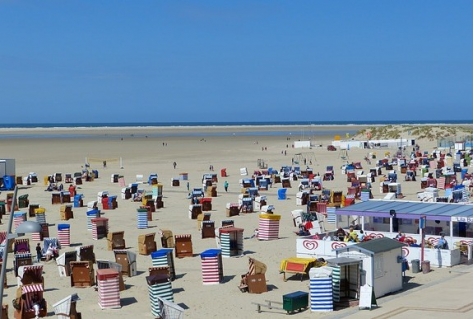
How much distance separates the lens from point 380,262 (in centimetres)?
1789

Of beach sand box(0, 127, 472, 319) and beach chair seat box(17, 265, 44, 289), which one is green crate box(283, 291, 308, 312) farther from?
beach chair seat box(17, 265, 44, 289)

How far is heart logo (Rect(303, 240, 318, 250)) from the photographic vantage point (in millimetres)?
22031

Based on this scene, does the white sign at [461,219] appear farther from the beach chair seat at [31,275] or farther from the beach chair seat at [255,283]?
the beach chair seat at [31,275]

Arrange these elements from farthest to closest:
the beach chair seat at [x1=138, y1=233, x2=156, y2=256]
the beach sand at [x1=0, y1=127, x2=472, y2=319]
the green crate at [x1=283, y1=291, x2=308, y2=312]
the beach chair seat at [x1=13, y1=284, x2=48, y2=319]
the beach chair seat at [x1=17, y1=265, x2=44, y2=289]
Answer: the beach chair seat at [x1=138, y1=233, x2=156, y2=256], the beach chair seat at [x1=17, y1=265, x2=44, y2=289], the beach sand at [x1=0, y1=127, x2=472, y2=319], the beach chair seat at [x1=13, y1=284, x2=48, y2=319], the green crate at [x1=283, y1=291, x2=308, y2=312]

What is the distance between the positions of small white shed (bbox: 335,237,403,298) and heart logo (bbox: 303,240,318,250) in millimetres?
3495

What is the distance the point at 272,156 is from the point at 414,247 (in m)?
52.2

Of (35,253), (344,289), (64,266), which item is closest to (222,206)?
(35,253)

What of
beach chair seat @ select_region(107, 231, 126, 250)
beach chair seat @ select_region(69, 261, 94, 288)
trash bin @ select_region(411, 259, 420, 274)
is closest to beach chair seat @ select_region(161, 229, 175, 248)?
beach chair seat @ select_region(107, 231, 126, 250)

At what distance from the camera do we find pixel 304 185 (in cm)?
4100

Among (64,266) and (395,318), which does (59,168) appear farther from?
(395,318)

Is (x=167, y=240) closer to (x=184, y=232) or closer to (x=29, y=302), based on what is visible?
(x=184, y=232)

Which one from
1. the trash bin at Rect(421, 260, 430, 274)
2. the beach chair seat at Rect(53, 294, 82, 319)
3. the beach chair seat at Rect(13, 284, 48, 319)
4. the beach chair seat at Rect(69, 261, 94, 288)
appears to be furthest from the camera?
the trash bin at Rect(421, 260, 430, 274)

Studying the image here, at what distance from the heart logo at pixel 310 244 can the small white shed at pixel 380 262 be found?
3495mm

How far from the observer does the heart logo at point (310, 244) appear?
2203cm
